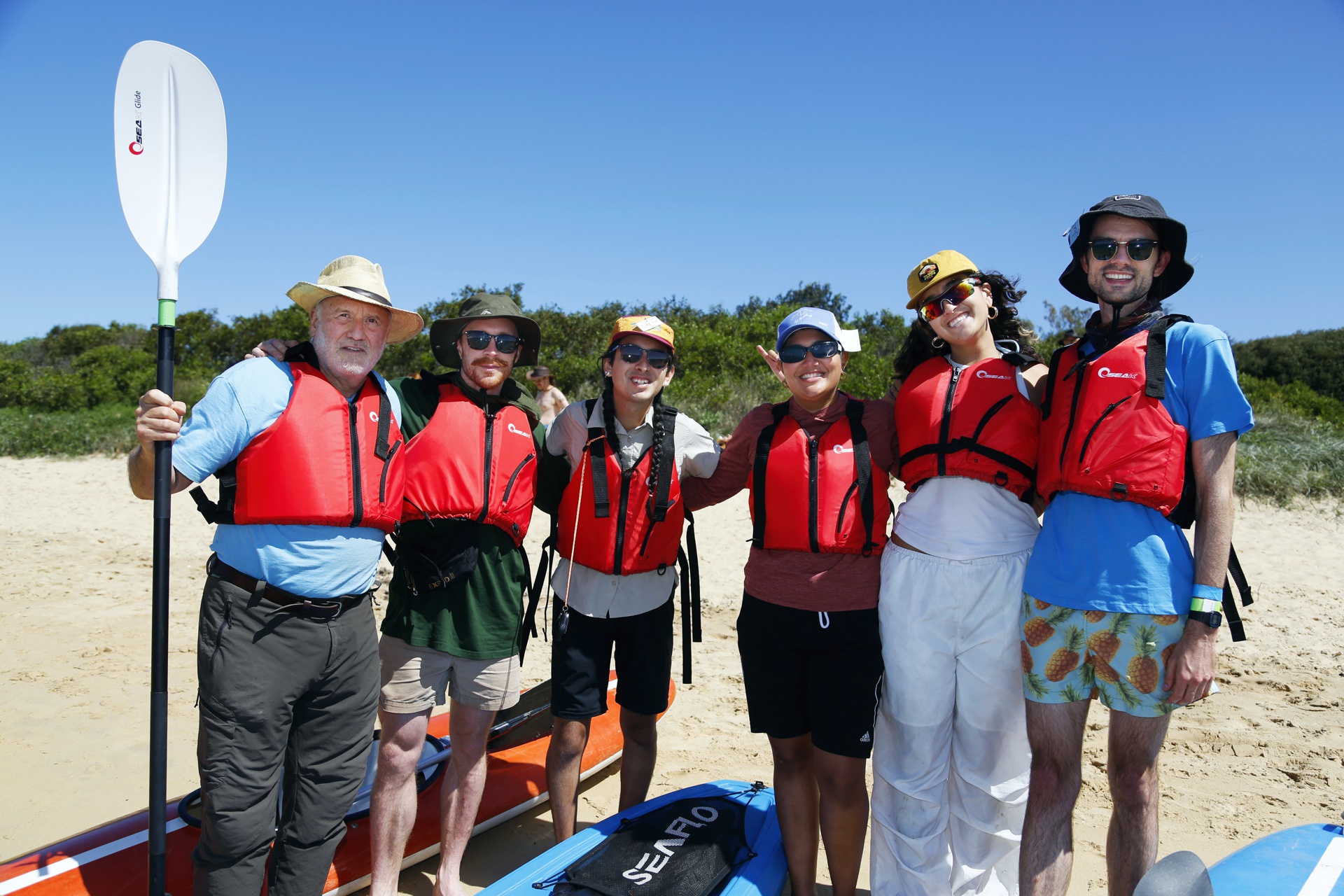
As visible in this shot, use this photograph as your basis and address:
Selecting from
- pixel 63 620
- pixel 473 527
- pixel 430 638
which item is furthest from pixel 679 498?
pixel 63 620

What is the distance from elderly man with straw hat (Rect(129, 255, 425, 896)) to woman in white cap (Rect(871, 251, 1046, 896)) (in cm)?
180

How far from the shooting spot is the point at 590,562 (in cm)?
321

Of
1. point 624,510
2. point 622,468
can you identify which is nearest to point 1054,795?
point 624,510

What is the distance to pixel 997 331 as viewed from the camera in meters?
3.09

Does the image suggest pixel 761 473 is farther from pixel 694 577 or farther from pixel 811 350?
pixel 694 577

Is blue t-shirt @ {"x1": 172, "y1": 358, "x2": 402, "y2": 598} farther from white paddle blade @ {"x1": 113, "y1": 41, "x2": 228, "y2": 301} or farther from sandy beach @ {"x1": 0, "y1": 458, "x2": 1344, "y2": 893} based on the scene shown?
sandy beach @ {"x1": 0, "y1": 458, "x2": 1344, "y2": 893}

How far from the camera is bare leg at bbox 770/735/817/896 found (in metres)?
3.02

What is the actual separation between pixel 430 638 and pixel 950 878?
2.02m

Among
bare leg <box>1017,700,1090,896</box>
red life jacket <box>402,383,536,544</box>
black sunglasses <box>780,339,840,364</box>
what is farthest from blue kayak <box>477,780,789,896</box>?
black sunglasses <box>780,339,840,364</box>

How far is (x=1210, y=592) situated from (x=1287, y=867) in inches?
36.9

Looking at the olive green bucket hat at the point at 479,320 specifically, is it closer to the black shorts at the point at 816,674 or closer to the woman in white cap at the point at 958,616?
the black shorts at the point at 816,674

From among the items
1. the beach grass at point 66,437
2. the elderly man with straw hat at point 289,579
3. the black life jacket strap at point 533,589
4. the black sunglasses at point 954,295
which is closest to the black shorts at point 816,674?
the black life jacket strap at point 533,589

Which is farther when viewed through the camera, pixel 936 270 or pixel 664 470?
pixel 664 470

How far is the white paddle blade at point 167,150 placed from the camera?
2.83 m
